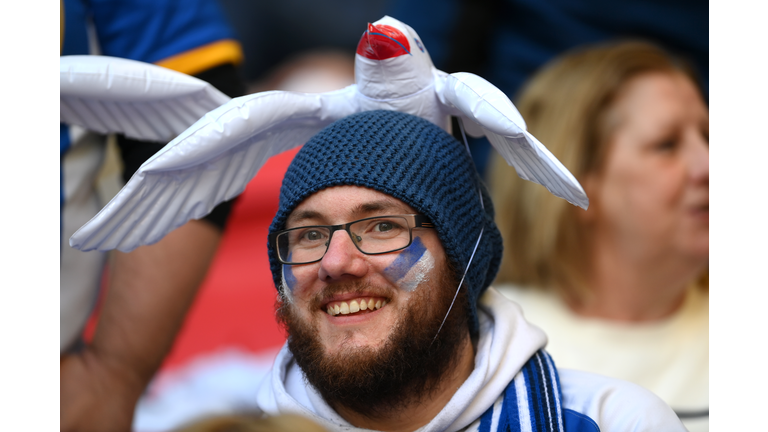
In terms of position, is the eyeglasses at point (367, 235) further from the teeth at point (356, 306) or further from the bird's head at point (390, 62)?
the bird's head at point (390, 62)

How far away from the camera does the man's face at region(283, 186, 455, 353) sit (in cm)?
128

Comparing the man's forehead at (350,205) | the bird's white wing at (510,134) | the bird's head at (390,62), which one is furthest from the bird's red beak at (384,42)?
the man's forehead at (350,205)

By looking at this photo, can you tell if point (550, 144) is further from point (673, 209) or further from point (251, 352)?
point (251, 352)

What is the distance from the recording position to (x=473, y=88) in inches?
A: 51.4

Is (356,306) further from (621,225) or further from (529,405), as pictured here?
(621,225)

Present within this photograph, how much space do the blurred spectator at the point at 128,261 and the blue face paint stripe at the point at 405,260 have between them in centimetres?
69

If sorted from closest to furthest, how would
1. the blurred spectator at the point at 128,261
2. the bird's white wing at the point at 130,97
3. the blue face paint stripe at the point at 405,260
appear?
the blue face paint stripe at the point at 405,260 < the bird's white wing at the point at 130,97 < the blurred spectator at the point at 128,261

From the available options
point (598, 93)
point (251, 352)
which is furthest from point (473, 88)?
point (251, 352)

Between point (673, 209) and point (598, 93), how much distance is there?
53cm

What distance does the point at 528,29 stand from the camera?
129 inches

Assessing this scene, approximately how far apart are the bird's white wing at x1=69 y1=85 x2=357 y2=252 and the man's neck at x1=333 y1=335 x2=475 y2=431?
1.85 ft

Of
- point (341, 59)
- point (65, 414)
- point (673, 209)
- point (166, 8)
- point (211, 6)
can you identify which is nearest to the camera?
point (65, 414)

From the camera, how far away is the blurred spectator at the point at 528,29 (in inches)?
116

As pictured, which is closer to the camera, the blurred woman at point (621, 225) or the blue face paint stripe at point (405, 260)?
the blue face paint stripe at point (405, 260)
